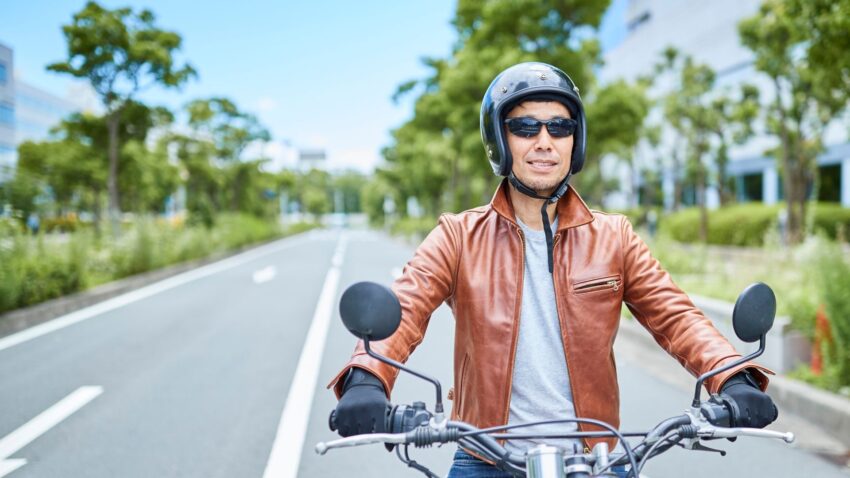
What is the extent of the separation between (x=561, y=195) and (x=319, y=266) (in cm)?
2009

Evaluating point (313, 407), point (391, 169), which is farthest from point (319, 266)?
point (391, 169)

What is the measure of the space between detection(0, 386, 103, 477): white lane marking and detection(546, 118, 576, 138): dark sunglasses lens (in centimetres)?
402

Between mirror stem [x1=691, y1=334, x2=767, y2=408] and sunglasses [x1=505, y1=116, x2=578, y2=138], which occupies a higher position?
sunglasses [x1=505, y1=116, x2=578, y2=138]

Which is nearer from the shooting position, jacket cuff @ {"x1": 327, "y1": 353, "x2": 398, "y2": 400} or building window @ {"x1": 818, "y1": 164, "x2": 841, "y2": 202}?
jacket cuff @ {"x1": 327, "y1": 353, "x2": 398, "y2": 400}

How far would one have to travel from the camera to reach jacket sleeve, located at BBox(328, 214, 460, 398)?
75.5 inches

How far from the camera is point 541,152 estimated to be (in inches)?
84.0

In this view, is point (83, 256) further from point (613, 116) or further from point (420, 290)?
point (613, 116)

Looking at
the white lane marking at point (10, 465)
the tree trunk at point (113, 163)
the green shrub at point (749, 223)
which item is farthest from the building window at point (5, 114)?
the white lane marking at point (10, 465)

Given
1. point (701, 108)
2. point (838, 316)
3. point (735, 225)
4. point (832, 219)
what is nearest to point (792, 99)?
point (832, 219)

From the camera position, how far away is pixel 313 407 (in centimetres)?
600

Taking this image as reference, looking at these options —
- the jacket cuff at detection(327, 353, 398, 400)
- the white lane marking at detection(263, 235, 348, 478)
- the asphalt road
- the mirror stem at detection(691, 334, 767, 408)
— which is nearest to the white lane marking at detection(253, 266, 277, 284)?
the asphalt road

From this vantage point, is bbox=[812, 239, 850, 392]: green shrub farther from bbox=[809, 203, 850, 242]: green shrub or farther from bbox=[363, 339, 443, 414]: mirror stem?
bbox=[809, 203, 850, 242]: green shrub

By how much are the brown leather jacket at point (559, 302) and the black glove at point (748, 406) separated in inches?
3.8

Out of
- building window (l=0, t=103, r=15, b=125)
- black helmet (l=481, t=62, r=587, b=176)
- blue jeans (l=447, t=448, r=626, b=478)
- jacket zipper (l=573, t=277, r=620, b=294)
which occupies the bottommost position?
blue jeans (l=447, t=448, r=626, b=478)
